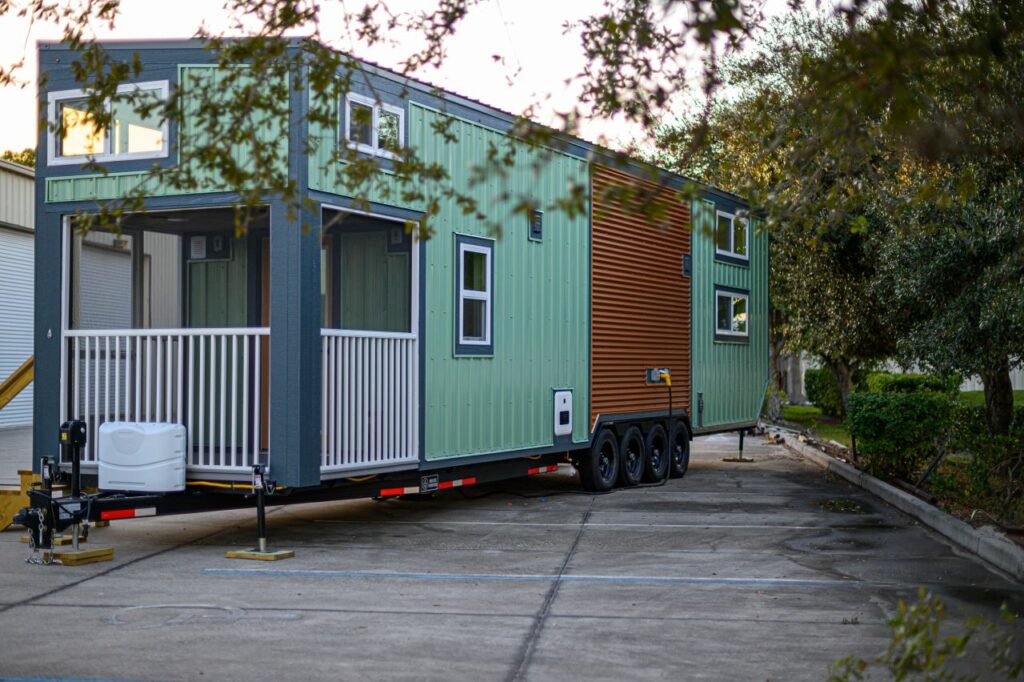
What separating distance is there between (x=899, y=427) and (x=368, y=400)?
7.48m

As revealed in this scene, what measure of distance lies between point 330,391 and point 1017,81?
6.04m

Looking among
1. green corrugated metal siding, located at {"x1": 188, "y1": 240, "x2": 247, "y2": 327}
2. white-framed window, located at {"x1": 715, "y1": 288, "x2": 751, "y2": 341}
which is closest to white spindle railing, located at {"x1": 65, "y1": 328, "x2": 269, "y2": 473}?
green corrugated metal siding, located at {"x1": 188, "y1": 240, "x2": 247, "y2": 327}

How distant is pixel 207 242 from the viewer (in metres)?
13.4

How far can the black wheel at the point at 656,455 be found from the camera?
56.3 feet

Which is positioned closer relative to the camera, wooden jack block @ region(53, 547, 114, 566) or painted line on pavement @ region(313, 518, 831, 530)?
wooden jack block @ region(53, 547, 114, 566)

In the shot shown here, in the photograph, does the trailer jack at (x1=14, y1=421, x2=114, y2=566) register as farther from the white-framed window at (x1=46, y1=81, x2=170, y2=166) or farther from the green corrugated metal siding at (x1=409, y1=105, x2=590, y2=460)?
the green corrugated metal siding at (x1=409, y1=105, x2=590, y2=460)

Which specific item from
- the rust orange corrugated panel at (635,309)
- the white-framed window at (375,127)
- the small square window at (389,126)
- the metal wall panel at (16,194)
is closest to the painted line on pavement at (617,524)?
the rust orange corrugated panel at (635,309)

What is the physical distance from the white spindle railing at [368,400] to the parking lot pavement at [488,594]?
2.71 ft

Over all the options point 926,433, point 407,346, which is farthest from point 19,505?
point 926,433

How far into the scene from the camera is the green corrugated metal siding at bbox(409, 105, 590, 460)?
1230 cm

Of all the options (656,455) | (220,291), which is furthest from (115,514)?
(656,455)

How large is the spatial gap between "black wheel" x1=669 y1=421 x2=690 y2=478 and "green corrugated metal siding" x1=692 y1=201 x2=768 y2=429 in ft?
0.78

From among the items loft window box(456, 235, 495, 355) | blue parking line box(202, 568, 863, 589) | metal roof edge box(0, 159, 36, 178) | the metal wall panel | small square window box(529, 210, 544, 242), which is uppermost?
metal roof edge box(0, 159, 36, 178)

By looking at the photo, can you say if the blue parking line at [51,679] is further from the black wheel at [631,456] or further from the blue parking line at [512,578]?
the black wheel at [631,456]
